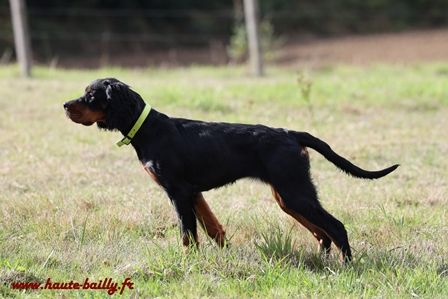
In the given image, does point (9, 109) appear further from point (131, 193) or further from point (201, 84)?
point (131, 193)

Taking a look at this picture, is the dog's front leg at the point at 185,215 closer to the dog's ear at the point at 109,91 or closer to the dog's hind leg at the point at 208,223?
the dog's hind leg at the point at 208,223

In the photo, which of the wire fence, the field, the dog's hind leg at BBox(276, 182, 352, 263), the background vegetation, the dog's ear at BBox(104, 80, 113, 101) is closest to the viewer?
the field

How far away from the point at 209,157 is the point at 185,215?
0.45 metres

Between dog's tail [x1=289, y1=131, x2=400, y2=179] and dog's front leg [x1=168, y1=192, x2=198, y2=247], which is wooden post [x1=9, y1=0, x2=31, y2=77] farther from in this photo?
dog's tail [x1=289, y1=131, x2=400, y2=179]

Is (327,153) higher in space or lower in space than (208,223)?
higher

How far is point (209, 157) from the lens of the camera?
5.42 m

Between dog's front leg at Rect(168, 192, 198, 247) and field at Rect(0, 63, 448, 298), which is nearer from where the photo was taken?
field at Rect(0, 63, 448, 298)

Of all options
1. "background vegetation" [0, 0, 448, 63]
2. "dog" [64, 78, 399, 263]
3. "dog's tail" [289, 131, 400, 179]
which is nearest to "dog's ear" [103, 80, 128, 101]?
"dog" [64, 78, 399, 263]

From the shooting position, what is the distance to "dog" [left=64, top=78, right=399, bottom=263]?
17.1 feet

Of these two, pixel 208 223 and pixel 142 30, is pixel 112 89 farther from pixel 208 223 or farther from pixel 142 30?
pixel 142 30

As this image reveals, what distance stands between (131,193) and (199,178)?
1664mm

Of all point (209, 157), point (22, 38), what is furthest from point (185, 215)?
point (22, 38)

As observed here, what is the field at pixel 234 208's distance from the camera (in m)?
4.73

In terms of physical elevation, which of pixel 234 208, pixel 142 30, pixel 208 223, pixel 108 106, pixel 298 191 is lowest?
pixel 234 208
